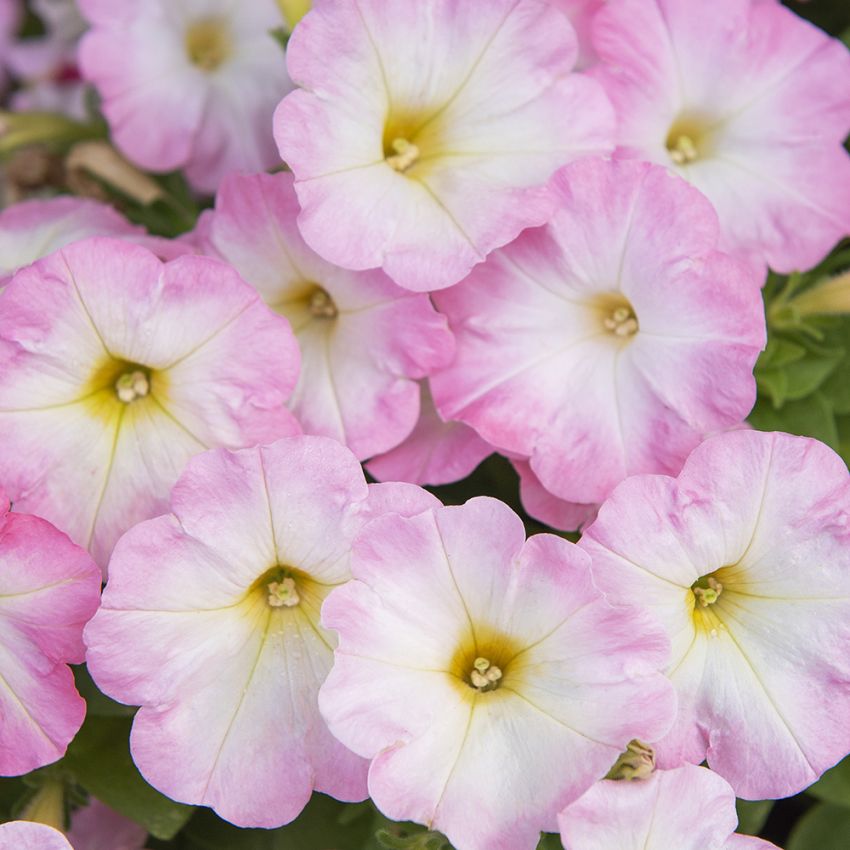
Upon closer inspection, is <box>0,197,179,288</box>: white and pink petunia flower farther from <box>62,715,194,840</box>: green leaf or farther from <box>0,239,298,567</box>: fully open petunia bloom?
<box>62,715,194,840</box>: green leaf

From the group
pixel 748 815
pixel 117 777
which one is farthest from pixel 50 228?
pixel 748 815

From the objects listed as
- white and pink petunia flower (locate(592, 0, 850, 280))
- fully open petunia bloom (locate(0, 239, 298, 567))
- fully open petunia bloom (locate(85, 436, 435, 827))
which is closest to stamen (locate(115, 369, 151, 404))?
fully open petunia bloom (locate(0, 239, 298, 567))

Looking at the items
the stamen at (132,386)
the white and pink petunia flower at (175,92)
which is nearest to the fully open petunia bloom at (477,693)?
A: the stamen at (132,386)

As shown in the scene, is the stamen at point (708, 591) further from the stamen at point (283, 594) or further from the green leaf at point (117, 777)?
the green leaf at point (117, 777)

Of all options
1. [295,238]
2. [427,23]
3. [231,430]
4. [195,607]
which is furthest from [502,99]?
[195,607]

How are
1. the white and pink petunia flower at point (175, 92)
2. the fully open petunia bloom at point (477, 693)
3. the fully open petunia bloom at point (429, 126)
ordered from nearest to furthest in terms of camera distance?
the fully open petunia bloom at point (477, 693) → the fully open petunia bloom at point (429, 126) → the white and pink petunia flower at point (175, 92)

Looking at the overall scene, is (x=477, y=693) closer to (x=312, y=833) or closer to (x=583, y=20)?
(x=312, y=833)

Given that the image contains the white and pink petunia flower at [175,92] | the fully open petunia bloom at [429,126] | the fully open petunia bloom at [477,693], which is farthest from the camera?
the white and pink petunia flower at [175,92]

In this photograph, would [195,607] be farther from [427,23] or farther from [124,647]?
[427,23]
